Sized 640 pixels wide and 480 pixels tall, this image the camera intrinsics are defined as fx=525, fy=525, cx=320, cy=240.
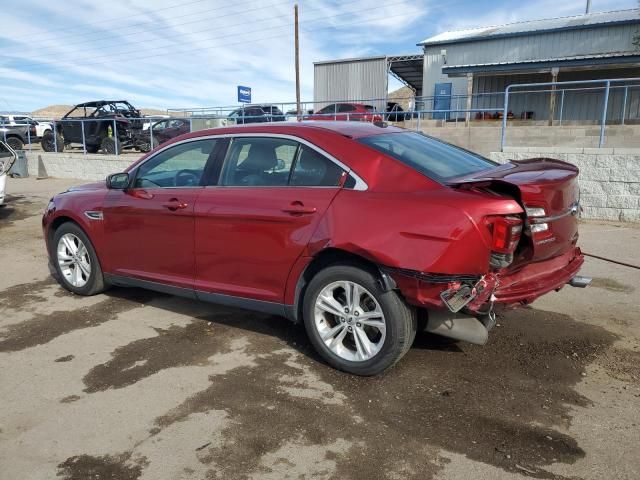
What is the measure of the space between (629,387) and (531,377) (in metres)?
0.59

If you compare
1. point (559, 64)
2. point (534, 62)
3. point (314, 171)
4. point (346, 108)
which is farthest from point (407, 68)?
point (314, 171)

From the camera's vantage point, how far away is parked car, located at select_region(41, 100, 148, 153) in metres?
16.9

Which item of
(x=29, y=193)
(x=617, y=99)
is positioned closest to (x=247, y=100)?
(x=29, y=193)

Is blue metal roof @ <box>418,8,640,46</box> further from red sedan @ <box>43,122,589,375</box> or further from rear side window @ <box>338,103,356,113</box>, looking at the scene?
red sedan @ <box>43,122,589,375</box>

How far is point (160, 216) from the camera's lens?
14.5ft

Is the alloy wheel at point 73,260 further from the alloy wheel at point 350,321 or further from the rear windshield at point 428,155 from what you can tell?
the rear windshield at point 428,155

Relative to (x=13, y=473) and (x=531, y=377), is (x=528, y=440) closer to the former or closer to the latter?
(x=531, y=377)

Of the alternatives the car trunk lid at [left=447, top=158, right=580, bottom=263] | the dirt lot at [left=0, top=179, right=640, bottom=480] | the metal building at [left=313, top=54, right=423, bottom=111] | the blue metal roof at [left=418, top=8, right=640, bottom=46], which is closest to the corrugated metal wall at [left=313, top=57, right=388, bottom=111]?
the metal building at [left=313, top=54, right=423, bottom=111]

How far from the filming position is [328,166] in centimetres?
363

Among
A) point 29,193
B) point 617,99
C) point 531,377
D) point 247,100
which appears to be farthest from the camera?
point 247,100

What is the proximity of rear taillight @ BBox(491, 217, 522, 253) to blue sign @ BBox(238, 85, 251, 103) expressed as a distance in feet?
71.4

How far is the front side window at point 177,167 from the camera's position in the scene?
4375 mm

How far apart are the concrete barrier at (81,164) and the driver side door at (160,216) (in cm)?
1082

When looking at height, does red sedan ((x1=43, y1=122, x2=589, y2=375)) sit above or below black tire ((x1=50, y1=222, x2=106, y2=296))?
above
